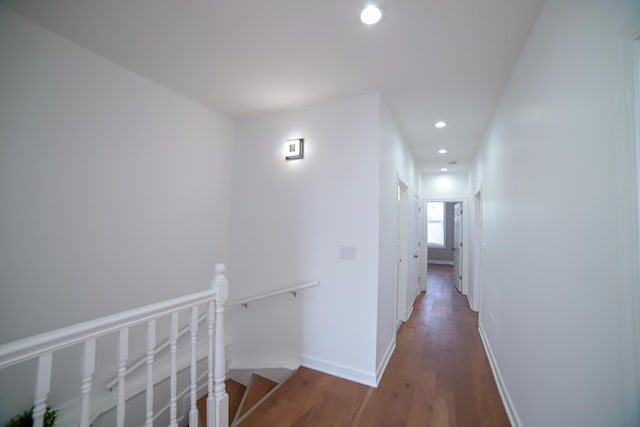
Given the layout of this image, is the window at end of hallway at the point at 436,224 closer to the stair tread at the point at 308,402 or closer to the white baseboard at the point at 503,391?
the white baseboard at the point at 503,391

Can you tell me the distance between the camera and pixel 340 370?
8.02 ft

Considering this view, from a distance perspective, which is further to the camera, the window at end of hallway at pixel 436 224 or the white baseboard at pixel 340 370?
the window at end of hallway at pixel 436 224

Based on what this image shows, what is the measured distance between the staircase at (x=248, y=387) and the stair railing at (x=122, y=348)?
1.14 metres

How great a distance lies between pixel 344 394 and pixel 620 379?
188cm

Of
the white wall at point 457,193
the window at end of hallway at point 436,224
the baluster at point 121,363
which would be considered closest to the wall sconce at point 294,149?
the baluster at point 121,363

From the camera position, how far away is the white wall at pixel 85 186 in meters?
1.64

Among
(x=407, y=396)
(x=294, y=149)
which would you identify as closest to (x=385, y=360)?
(x=407, y=396)

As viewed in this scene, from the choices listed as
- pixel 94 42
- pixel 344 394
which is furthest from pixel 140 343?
pixel 94 42

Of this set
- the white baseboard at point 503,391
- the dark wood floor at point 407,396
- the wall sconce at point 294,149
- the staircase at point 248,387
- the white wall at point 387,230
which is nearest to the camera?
the white baseboard at point 503,391

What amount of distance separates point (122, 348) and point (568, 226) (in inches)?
82.5

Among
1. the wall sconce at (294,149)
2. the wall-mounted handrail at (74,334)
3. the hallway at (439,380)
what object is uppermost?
the wall sconce at (294,149)

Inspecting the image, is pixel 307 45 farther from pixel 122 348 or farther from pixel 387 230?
pixel 122 348

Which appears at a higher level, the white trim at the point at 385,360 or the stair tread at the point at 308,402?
the white trim at the point at 385,360

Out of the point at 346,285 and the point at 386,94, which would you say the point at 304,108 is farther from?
the point at 346,285
